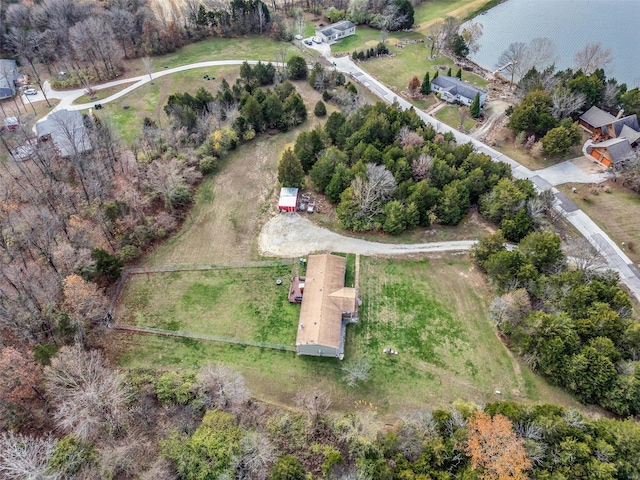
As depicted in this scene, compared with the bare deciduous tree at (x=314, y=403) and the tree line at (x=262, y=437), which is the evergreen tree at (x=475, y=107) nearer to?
the tree line at (x=262, y=437)

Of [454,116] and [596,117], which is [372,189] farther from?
[596,117]

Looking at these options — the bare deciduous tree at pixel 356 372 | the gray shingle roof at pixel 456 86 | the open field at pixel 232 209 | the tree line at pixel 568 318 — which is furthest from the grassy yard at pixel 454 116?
the bare deciduous tree at pixel 356 372

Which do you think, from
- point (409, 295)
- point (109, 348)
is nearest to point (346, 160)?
point (409, 295)

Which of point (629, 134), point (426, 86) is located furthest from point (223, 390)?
point (629, 134)

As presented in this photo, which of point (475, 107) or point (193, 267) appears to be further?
point (475, 107)

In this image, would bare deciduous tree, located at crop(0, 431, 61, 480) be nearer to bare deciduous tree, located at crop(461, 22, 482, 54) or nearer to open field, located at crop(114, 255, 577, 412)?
open field, located at crop(114, 255, 577, 412)
